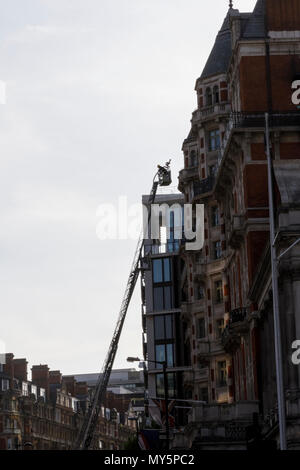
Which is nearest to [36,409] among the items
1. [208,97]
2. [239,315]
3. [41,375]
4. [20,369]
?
[20,369]

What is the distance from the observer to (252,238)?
63219mm

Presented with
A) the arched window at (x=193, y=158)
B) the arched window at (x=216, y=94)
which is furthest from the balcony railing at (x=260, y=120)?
the arched window at (x=193, y=158)

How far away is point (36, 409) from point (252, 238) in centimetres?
11302

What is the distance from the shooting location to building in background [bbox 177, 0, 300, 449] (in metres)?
50.8

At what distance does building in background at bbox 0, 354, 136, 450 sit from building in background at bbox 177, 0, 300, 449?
73092 millimetres

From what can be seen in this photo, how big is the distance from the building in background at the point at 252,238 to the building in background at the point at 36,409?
73.1 meters

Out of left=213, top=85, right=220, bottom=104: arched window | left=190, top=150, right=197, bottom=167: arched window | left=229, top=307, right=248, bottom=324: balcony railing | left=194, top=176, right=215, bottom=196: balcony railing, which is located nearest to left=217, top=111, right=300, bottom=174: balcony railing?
left=229, top=307, right=248, bottom=324: balcony railing

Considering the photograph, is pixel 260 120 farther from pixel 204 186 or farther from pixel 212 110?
pixel 204 186

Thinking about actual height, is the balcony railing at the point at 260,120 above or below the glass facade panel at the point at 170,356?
above

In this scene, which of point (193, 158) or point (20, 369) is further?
point (20, 369)

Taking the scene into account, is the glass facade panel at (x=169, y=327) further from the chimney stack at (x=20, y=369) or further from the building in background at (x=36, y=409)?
the chimney stack at (x=20, y=369)

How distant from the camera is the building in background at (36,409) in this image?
522 feet
